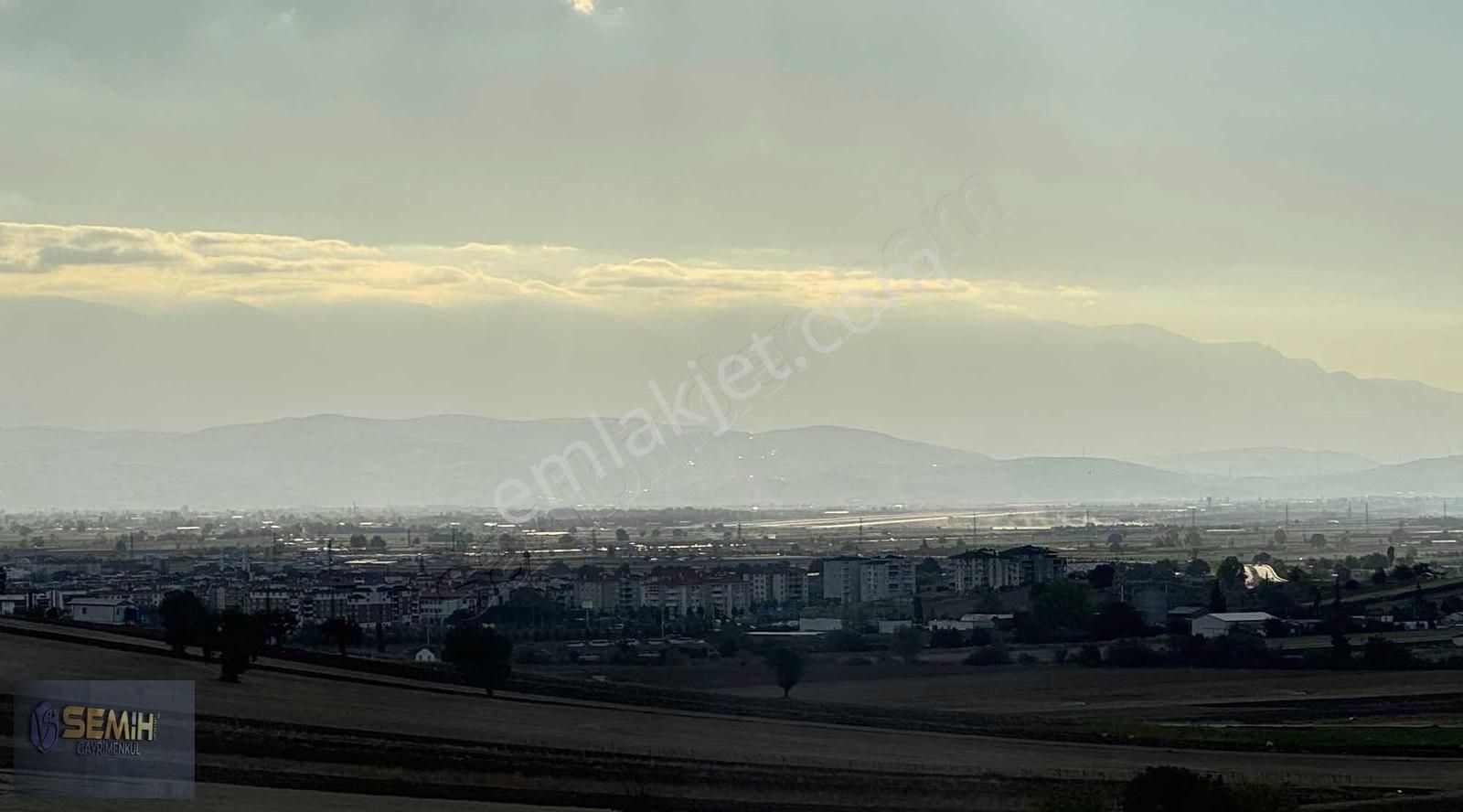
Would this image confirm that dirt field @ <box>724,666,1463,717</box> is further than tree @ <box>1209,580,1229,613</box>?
No

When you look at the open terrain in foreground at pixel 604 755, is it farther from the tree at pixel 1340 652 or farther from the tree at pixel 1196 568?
the tree at pixel 1196 568

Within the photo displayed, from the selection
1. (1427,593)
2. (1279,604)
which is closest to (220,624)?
(1279,604)

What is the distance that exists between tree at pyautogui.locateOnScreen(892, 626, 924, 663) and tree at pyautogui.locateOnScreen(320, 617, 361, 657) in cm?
1241

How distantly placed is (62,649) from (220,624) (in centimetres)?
261

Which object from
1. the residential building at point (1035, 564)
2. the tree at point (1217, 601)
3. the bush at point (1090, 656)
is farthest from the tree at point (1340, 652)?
the residential building at point (1035, 564)

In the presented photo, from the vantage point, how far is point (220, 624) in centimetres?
3009

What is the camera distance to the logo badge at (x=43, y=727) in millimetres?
17859

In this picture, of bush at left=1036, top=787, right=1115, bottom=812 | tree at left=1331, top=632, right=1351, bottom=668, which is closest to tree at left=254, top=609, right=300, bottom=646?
bush at left=1036, top=787, right=1115, bottom=812

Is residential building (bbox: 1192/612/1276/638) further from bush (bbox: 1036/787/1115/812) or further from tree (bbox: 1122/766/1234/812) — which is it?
tree (bbox: 1122/766/1234/812)

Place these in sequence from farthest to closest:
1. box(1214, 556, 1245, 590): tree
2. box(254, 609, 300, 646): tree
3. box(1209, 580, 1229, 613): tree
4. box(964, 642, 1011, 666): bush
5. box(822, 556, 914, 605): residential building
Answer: box(822, 556, 914, 605): residential building
box(1214, 556, 1245, 590): tree
box(1209, 580, 1229, 613): tree
box(964, 642, 1011, 666): bush
box(254, 609, 300, 646): tree

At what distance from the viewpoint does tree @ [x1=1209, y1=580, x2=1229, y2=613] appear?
51044 millimetres

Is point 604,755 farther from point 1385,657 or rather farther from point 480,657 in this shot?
point 1385,657

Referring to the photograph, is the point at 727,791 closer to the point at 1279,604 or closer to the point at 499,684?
the point at 499,684

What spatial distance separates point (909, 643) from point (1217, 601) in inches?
524
